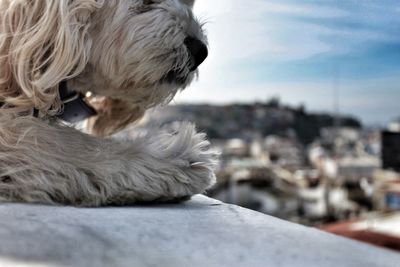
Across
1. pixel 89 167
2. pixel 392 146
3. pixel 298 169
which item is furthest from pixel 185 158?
pixel 298 169

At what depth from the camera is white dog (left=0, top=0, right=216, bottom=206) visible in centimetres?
119

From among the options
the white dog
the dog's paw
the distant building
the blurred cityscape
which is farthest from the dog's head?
the blurred cityscape

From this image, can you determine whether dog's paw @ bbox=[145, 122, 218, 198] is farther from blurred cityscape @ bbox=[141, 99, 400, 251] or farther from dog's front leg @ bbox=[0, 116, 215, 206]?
blurred cityscape @ bbox=[141, 99, 400, 251]

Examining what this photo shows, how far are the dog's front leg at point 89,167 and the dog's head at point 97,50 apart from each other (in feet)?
0.28

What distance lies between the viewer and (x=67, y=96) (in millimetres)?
1403

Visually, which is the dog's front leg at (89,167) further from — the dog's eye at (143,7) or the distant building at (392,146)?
the distant building at (392,146)

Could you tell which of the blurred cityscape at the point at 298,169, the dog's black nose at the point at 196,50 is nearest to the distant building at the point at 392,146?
the dog's black nose at the point at 196,50

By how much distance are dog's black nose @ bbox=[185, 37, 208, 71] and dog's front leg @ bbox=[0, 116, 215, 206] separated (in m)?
0.20

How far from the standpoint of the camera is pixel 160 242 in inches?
31.9

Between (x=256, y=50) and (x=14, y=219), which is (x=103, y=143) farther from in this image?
(x=256, y=50)

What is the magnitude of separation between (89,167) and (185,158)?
22cm

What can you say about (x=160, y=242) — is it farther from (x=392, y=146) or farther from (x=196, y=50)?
(x=392, y=146)

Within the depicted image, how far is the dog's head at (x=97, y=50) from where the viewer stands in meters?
1.24

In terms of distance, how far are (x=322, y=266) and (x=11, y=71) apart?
80 centimetres
